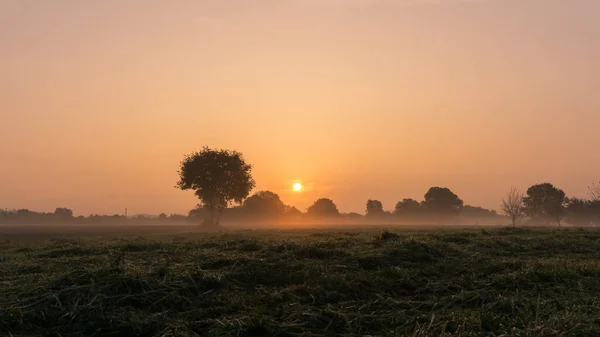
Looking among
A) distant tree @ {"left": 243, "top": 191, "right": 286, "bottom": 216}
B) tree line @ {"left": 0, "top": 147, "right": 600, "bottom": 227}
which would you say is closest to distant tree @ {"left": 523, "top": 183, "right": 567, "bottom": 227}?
tree line @ {"left": 0, "top": 147, "right": 600, "bottom": 227}

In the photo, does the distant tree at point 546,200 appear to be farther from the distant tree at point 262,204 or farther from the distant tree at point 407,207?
the distant tree at point 262,204

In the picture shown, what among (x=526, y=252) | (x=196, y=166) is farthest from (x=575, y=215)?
(x=526, y=252)

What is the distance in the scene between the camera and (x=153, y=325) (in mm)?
7051

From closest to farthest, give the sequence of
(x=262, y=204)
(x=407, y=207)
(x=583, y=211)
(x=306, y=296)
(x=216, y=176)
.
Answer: (x=306, y=296), (x=216, y=176), (x=583, y=211), (x=262, y=204), (x=407, y=207)

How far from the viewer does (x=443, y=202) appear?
16000 centimetres

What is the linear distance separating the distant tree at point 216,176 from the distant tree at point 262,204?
75422mm

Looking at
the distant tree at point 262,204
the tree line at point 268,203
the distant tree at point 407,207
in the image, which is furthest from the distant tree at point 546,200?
the distant tree at point 262,204

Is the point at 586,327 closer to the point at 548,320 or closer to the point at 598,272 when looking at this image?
the point at 548,320

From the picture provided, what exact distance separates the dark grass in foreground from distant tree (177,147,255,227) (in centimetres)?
6473

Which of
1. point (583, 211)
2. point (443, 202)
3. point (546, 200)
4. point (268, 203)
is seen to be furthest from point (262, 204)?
point (583, 211)

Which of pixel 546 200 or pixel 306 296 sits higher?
pixel 546 200

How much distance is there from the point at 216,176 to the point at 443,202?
11479 cm

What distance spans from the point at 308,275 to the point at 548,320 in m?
5.93

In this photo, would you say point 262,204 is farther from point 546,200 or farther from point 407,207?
point 546,200
